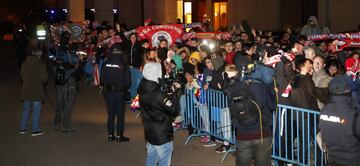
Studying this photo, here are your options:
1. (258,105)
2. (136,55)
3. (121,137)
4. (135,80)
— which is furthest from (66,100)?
(258,105)

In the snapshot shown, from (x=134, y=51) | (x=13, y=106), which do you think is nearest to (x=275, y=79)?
(x=134, y=51)

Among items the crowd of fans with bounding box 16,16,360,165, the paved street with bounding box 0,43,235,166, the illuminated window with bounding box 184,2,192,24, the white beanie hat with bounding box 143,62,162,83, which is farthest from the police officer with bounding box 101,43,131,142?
the illuminated window with bounding box 184,2,192,24

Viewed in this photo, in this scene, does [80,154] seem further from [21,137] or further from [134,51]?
[134,51]

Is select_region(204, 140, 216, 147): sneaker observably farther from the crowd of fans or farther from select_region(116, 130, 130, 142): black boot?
select_region(116, 130, 130, 142): black boot

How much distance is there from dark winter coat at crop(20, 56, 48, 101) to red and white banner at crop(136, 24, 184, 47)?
448 cm

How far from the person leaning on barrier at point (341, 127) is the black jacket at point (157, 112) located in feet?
7.01

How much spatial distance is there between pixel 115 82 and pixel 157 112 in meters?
3.74

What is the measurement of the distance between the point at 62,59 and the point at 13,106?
4797 millimetres

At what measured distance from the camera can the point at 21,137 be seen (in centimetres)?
1281

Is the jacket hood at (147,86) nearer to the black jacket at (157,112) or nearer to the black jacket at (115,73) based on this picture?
the black jacket at (157,112)

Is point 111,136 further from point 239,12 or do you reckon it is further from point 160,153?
point 239,12

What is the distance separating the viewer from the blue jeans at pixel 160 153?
831cm

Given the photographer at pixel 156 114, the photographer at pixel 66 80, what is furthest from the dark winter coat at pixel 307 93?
the photographer at pixel 66 80

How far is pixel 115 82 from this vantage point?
38.8 feet
